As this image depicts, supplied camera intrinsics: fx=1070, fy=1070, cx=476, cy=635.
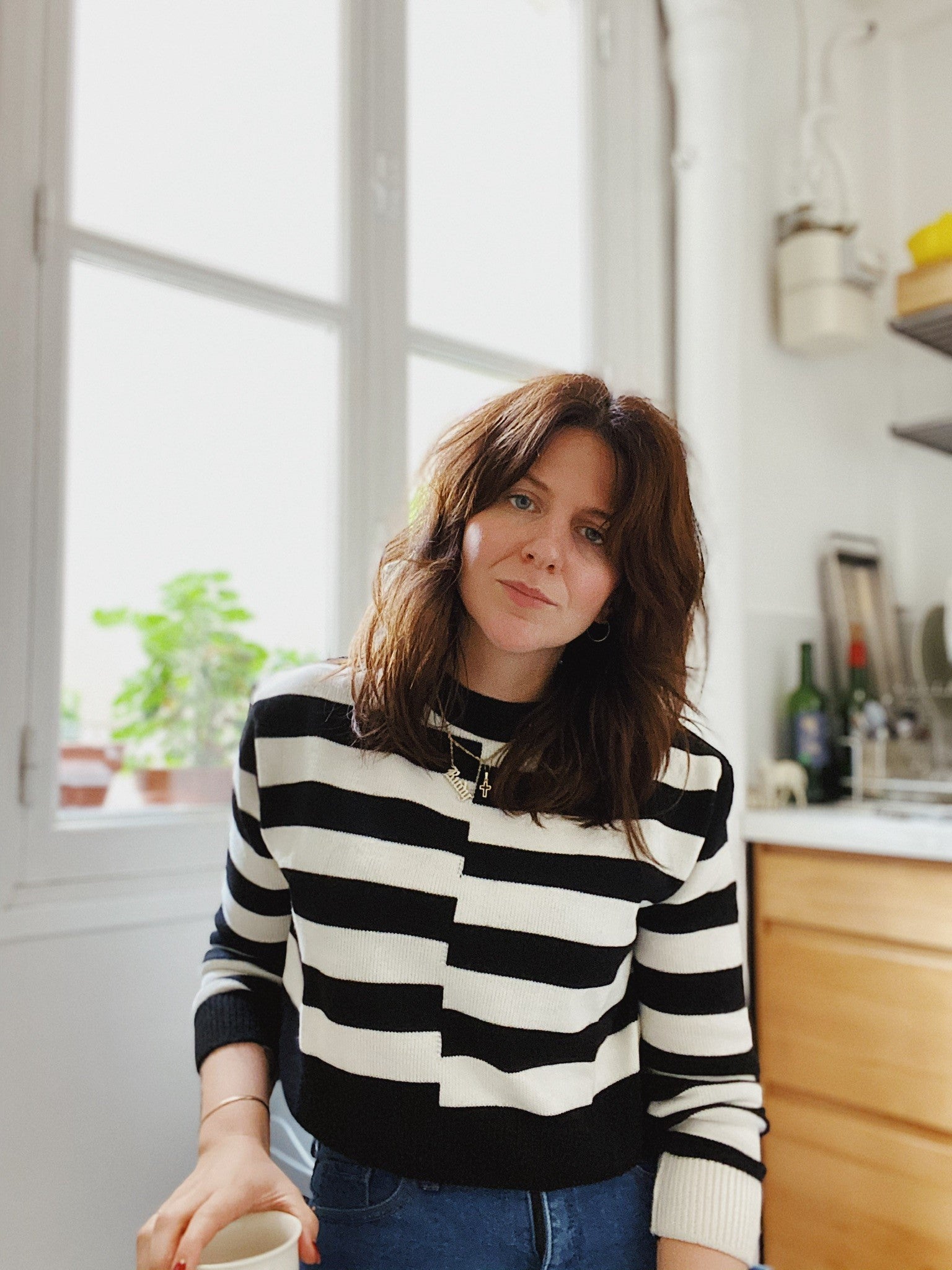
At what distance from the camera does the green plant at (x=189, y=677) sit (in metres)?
1.36

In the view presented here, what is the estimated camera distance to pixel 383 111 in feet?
5.37

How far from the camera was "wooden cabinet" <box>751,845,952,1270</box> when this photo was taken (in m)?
1.49

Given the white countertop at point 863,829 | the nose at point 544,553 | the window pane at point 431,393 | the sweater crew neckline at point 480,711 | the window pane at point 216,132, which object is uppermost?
the window pane at point 216,132

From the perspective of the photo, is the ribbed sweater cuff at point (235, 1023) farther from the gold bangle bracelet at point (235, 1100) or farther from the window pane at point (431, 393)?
the window pane at point (431, 393)

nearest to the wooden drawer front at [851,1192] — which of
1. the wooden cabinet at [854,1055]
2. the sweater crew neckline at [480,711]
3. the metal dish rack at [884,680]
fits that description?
the wooden cabinet at [854,1055]

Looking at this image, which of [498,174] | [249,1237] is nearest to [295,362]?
[498,174]

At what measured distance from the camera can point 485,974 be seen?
852 mm

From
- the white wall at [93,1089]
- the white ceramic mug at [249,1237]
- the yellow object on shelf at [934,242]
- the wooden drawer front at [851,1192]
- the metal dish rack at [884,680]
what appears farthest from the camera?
the metal dish rack at [884,680]

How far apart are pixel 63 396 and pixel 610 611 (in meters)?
0.72

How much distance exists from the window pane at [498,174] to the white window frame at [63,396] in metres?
0.05

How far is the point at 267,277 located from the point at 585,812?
3.24 feet

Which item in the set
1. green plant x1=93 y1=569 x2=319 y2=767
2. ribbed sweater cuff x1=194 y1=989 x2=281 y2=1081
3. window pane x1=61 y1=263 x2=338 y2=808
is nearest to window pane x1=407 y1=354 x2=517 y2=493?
window pane x1=61 y1=263 x2=338 y2=808

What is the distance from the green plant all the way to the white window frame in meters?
0.09

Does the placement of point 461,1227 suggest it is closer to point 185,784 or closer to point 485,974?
point 485,974
